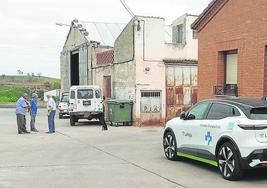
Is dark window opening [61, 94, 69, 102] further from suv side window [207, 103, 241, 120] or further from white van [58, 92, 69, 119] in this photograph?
suv side window [207, 103, 241, 120]

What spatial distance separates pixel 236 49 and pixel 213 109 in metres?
5.47

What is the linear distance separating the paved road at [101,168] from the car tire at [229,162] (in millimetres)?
148

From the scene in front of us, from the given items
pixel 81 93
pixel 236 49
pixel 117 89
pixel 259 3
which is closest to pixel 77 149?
pixel 236 49

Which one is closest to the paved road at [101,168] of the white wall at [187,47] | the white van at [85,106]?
the white van at [85,106]

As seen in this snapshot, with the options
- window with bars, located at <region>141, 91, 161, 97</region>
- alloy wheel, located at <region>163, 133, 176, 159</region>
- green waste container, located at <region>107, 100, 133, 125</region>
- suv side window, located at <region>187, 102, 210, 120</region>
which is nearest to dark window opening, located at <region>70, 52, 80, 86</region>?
green waste container, located at <region>107, 100, 133, 125</region>

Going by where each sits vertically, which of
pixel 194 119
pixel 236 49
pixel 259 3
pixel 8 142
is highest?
pixel 259 3

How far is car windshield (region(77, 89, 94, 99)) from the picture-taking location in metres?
24.7

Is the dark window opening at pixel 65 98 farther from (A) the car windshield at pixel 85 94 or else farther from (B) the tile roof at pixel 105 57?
(A) the car windshield at pixel 85 94

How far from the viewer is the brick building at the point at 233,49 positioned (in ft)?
44.7

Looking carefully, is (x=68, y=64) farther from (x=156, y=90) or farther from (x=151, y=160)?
(x=151, y=160)

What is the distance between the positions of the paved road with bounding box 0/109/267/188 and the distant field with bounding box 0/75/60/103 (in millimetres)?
52958

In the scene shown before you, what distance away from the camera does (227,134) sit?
882 cm

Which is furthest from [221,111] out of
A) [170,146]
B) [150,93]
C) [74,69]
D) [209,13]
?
[74,69]

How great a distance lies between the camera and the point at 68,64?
38.2m
